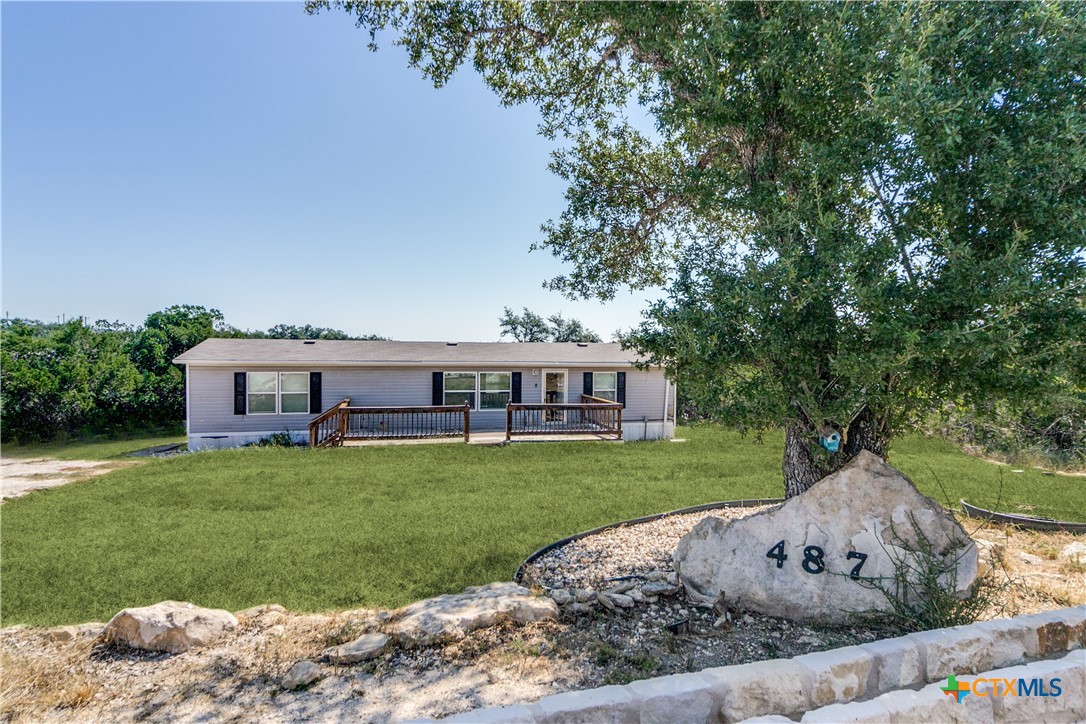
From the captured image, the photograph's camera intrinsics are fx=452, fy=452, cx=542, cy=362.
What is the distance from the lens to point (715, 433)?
565 inches

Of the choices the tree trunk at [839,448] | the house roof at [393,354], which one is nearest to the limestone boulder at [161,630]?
the tree trunk at [839,448]

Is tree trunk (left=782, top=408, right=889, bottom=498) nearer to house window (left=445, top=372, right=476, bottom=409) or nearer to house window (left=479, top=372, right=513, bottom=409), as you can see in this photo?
house window (left=479, top=372, right=513, bottom=409)

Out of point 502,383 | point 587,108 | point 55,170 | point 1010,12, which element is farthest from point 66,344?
point 1010,12

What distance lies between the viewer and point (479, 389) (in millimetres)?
14461

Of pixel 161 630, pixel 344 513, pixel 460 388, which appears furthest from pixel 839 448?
pixel 460 388

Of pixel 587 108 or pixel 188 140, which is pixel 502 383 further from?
pixel 188 140

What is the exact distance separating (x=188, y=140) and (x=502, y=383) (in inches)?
413

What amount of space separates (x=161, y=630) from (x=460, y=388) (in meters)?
11.4

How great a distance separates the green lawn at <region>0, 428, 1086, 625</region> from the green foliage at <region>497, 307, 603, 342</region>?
24892 millimetres

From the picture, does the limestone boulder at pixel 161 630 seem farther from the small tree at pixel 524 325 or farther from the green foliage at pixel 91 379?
the small tree at pixel 524 325

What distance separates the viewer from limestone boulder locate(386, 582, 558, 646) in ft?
9.89

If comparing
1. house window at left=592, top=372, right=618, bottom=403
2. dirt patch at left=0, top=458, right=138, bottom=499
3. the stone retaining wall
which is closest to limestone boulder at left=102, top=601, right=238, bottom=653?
the stone retaining wall

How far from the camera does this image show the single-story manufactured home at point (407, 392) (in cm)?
1248

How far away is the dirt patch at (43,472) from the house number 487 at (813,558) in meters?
11.4
